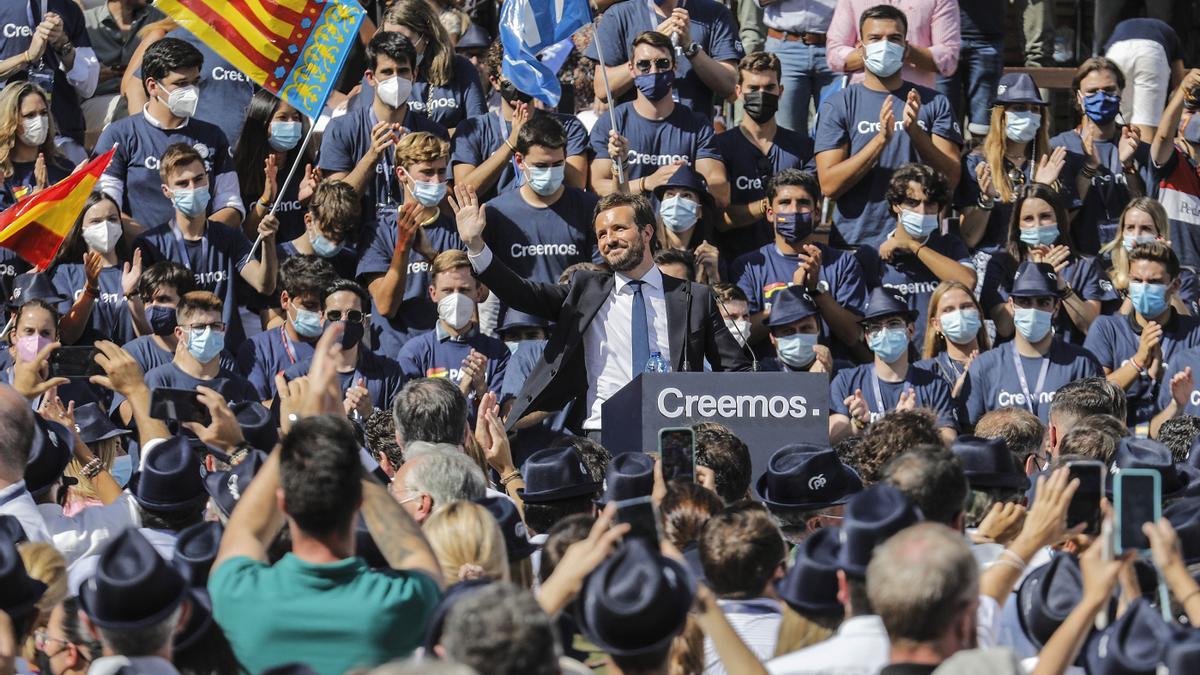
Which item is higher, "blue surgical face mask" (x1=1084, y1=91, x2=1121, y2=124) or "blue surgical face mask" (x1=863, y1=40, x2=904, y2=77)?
"blue surgical face mask" (x1=863, y1=40, x2=904, y2=77)

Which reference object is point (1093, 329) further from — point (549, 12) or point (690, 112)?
point (549, 12)

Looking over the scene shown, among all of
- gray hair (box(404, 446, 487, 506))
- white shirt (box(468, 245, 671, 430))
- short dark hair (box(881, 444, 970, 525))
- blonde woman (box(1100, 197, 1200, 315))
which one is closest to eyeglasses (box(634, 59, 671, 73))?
blonde woman (box(1100, 197, 1200, 315))

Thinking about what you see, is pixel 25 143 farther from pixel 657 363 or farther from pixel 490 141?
pixel 657 363

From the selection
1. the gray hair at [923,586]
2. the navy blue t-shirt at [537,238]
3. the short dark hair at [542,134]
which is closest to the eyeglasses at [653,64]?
the short dark hair at [542,134]

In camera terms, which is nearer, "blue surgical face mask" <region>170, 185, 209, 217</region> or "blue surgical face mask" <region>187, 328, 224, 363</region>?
"blue surgical face mask" <region>187, 328, 224, 363</region>

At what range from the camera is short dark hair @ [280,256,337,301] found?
10664 millimetres

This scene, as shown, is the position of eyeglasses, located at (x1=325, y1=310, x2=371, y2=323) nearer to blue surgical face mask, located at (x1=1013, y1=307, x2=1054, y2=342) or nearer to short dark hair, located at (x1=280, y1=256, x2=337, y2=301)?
short dark hair, located at (x1=280, y1=256, x2=337, y2=301)

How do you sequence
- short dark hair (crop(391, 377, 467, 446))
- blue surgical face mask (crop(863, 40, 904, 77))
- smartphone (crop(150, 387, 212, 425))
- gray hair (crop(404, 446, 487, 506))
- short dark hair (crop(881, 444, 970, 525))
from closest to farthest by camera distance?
short dark hair (crop(881, 444, 970, 525))
gray hair (crop(404, 446, 487, 506))
smartphone (crop(150, 387, 212, 425))
short dark hair (crop(391, 377, 467, 446))
blue surgical face mask (crop(863, 40, 904, 77))

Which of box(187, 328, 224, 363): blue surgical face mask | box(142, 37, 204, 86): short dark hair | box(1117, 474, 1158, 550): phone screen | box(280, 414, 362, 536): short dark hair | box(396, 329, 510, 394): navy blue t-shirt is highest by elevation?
box(280, 414, 362, 536): short dark hair

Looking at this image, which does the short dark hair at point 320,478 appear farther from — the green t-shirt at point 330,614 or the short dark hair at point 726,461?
the short dark hair at point 726,461

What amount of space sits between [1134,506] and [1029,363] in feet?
20.8

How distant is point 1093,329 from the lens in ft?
37.5

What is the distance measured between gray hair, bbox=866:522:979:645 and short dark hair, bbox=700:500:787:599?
988mm

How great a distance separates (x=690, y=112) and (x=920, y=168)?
1575 millimetres
